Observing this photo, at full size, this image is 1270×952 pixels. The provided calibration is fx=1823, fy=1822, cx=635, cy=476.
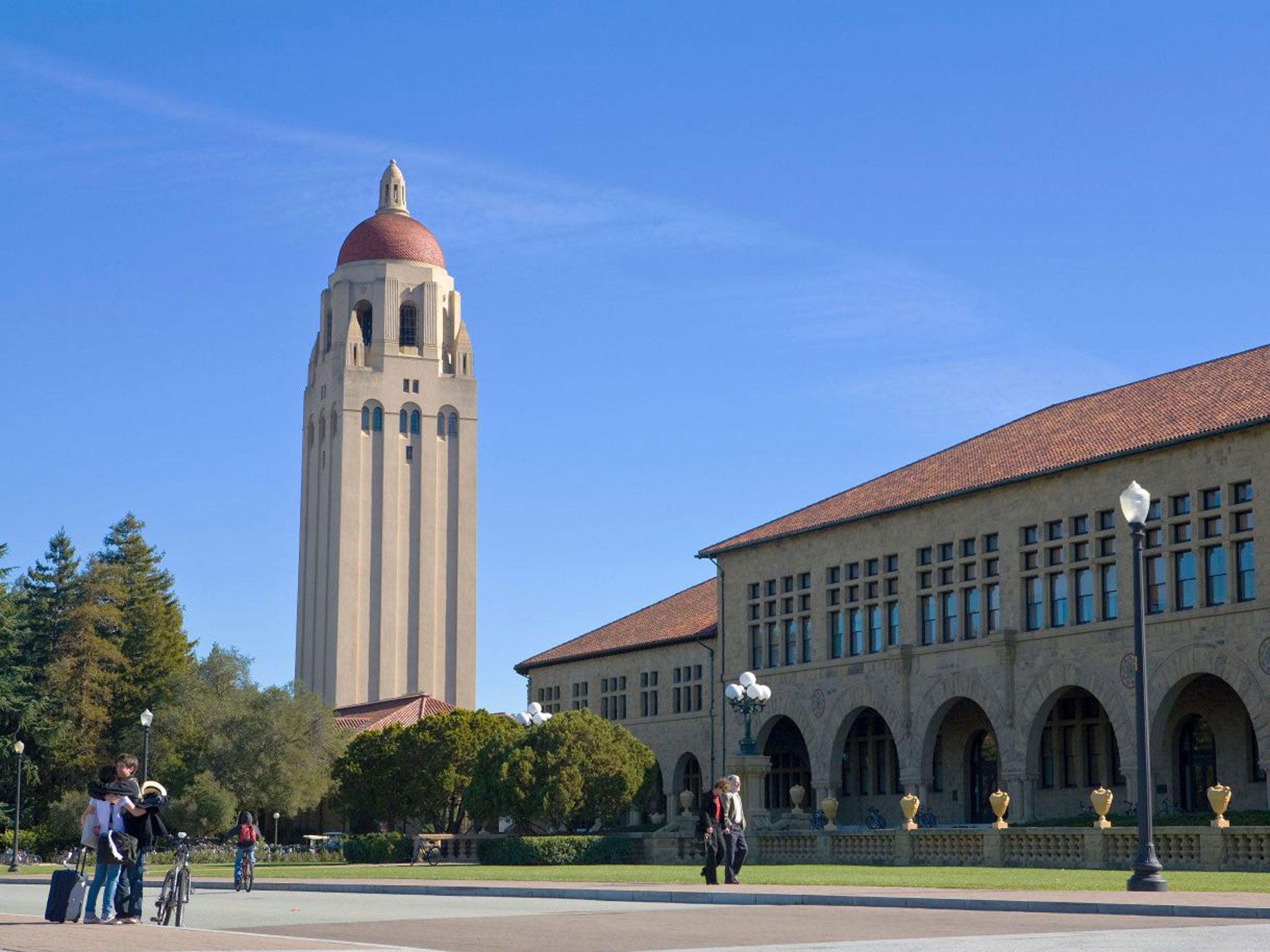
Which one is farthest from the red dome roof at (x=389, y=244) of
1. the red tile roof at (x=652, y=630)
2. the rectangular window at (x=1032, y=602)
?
the rectangular window at (x=1032, y=602)

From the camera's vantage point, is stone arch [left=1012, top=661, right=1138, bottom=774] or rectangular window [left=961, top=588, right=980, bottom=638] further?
rectangular window [left=961, top=588, right=980, bottom=638]

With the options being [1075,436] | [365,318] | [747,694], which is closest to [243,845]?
[747,694]

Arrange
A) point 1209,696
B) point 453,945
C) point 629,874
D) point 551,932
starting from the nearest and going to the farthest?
point 453,945 → point 551,932 → point 629,874 → point 1209,696

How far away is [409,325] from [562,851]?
272 ft

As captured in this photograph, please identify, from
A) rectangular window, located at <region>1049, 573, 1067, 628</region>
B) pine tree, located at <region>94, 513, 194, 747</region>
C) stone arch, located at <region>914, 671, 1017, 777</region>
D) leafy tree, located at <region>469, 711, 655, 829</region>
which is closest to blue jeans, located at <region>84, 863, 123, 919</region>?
leafy tree, located at <region>469, 711, 655, 829</region>

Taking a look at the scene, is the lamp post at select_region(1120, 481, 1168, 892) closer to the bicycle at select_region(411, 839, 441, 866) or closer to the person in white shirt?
the person in white shirt

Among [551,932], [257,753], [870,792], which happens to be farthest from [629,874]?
[257,753]

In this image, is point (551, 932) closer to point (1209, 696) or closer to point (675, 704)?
point (1209, 696)

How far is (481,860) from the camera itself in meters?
48.0

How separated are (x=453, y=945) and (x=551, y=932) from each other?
1.78m

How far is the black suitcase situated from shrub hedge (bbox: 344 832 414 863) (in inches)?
1439

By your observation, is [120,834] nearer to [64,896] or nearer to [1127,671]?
[64,896]

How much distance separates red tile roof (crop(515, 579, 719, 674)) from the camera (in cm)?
6769

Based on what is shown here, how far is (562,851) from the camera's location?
4588 cm
